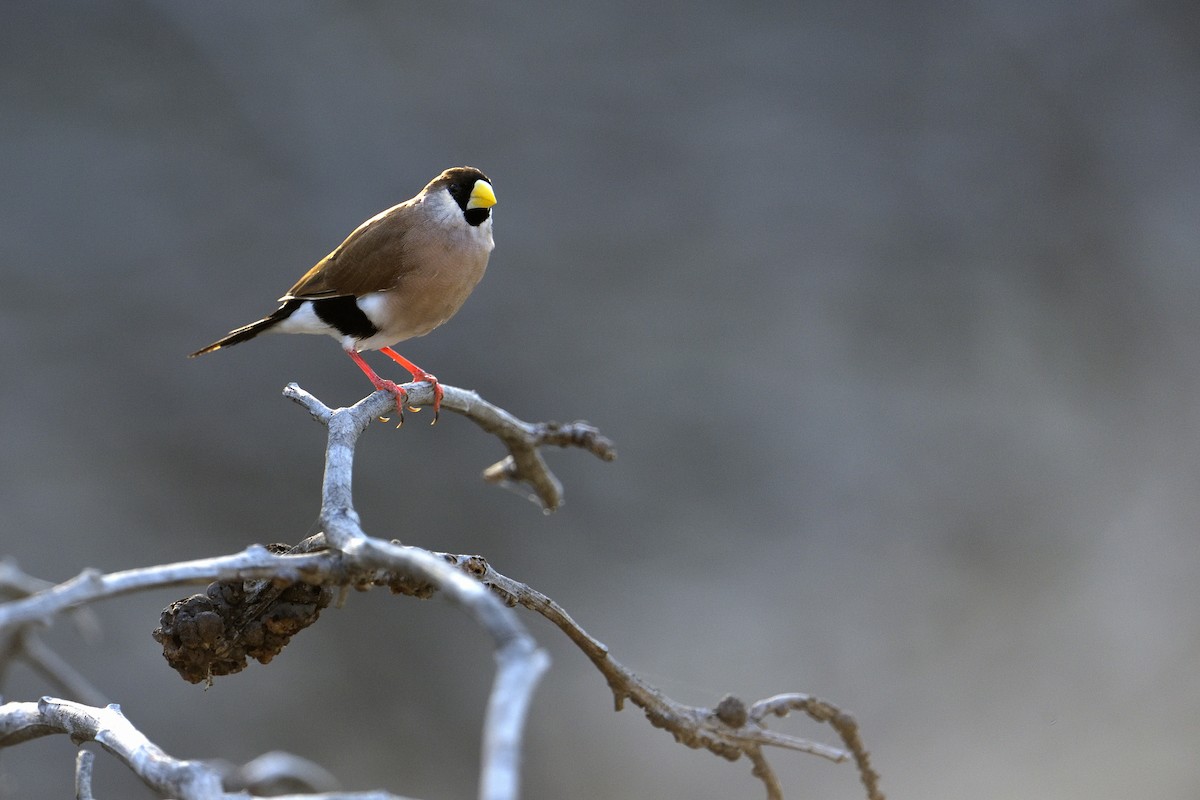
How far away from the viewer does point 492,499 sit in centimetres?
484

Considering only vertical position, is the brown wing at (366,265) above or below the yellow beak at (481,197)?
below

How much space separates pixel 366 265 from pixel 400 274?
7cm

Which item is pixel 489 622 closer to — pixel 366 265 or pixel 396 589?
pixel 396 589

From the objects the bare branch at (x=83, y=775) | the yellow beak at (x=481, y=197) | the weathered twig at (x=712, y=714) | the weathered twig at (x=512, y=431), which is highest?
the yellow beak at (x=481, y=197)

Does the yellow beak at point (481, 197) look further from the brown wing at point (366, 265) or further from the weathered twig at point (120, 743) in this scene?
the weathered twig at point (120, 743)

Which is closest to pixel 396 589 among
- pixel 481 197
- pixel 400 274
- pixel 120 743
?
pixel 120 743

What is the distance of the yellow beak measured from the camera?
195cm

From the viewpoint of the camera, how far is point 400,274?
75.3 inches

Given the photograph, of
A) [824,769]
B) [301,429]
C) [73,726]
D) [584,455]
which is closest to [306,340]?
[301,429]

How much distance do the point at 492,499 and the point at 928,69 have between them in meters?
3.29

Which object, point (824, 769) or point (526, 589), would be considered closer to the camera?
point (526, 589)

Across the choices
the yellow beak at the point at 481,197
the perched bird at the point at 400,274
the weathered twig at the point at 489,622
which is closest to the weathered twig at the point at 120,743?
the weathered twig at the point at 489,622

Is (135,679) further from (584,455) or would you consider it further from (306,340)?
(584,455)

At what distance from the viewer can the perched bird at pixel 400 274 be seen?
1.91m
